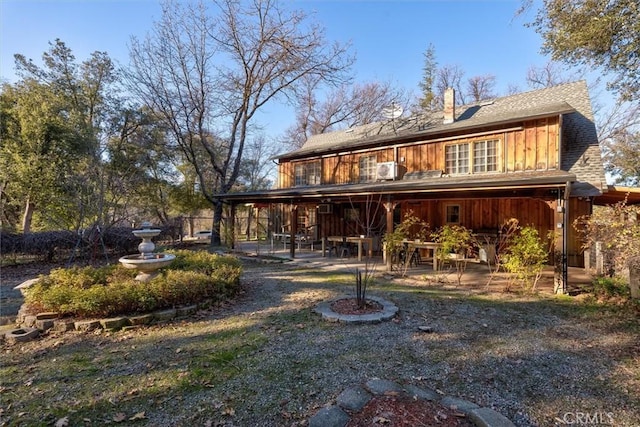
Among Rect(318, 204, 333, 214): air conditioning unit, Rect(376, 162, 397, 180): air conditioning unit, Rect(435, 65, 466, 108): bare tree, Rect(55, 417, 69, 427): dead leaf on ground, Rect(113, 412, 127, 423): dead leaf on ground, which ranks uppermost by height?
Rect(435, 65, 466, 108): bare tree

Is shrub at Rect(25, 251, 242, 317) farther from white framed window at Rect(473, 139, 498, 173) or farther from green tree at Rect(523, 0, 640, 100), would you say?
green tree at Rect(523, 0, 640, 100)

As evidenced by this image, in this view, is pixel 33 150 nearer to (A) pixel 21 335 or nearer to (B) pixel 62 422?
(A) pixel 21 335

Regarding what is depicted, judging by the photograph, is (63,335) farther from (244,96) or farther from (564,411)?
(244,96)

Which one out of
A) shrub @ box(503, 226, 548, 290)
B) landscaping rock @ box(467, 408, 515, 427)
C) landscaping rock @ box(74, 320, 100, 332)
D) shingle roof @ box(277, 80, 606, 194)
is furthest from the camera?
shingle roof @ box(277, 80, 606, 194)

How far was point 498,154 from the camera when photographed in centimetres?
1068

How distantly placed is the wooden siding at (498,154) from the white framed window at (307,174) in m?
0.32

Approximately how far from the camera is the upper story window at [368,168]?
14.1 metres

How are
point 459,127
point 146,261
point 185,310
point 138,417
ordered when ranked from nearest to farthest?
1. point 138,417
2. point 185,310
3. point 146,261
4. point 459,127

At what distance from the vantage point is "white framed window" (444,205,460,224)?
12.2 m

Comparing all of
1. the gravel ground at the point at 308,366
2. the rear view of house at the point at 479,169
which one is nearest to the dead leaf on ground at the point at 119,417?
the gravel ground at the point at 308,366

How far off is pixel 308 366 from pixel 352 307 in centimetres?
216

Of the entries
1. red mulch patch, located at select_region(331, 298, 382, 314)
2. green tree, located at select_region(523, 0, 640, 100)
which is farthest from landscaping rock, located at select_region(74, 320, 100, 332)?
green tree, located at select_region(523, 0, 640, 100)

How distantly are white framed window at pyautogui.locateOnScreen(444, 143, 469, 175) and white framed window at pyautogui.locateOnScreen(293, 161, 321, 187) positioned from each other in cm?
642

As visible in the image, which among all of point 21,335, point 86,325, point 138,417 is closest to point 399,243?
point 86,325
